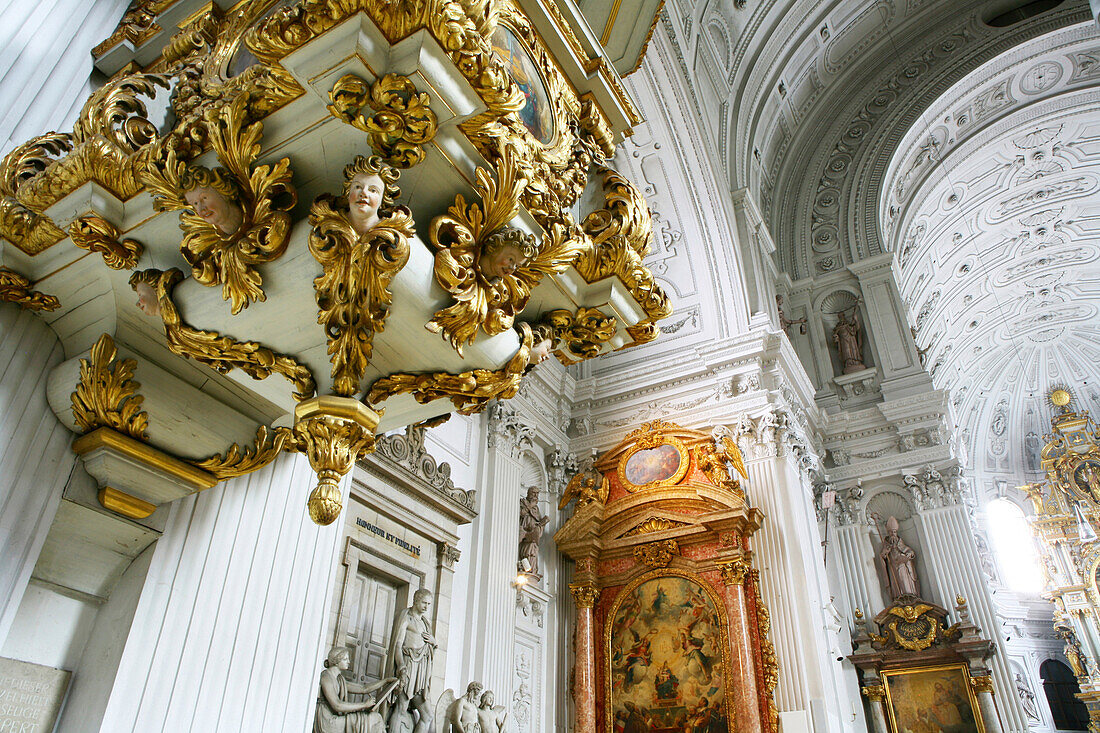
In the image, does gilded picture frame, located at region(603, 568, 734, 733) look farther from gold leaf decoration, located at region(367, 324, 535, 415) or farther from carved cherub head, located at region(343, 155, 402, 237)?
carved cherub head, located at region(343, 155, 402, 237)

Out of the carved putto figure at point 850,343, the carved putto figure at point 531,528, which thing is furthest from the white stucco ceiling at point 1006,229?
the carved putto figure at point 531,528

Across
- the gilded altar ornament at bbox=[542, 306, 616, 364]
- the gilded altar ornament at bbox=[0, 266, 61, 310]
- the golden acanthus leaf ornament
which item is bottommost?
the gilded altar ornament at bbox=[0, 266, 61, 310]

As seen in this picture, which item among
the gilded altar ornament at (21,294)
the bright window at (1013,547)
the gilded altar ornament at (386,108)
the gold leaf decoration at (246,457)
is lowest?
the gold leaf decoration at (246,457)

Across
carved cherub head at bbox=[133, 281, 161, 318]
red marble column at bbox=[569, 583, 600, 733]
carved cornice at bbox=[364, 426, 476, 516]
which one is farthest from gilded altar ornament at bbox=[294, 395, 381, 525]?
red marble column at bbox=[569, 583, 600, 733]

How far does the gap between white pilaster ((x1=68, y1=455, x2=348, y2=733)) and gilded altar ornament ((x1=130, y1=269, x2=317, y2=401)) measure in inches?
32.7

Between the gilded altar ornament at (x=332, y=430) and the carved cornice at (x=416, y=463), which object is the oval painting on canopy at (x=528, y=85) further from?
the carved cornice at (x=416, y=463)

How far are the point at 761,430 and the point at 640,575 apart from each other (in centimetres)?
240

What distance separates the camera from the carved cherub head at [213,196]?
81.4 inches

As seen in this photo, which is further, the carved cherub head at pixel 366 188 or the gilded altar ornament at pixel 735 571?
the gilded altar ornament at pixel 735 571

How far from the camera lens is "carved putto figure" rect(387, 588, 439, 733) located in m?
5.93

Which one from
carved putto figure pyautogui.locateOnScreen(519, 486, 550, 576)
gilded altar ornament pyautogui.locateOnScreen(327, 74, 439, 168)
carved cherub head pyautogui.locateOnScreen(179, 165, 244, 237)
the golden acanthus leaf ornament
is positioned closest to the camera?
gilded altar ornament pyautogui.locateOnScreen(327, 74, 439, 168)

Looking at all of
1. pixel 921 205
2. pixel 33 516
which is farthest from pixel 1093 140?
pixel 33 516

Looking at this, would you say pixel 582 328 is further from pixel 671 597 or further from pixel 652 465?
pixel 652 465

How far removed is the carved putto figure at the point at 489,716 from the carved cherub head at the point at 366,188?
5.50 metres
